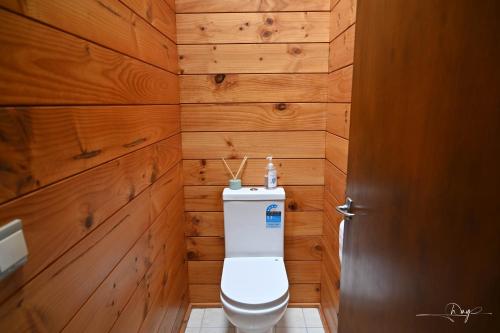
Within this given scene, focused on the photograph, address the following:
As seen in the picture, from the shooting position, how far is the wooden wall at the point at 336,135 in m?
1.34

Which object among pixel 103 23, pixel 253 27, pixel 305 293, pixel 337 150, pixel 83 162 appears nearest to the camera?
pixel 83 162

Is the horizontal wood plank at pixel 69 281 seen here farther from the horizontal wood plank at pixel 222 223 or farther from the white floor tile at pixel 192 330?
the white floor tile at pixel 192 330

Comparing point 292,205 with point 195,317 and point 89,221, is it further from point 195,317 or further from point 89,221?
point 89,221

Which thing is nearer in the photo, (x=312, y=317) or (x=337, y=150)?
(x=337, y=150)

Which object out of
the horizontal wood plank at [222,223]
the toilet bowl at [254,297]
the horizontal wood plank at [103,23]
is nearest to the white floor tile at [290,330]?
the toilet bowl at [254,297]

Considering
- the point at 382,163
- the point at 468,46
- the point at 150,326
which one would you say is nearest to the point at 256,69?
the point at 382,163

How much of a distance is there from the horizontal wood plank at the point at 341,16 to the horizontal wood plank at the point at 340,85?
0.20 m

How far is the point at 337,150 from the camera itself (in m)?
1.52

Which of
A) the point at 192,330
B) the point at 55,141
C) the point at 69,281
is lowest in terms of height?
the point at 192,330

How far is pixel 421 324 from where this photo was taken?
0.65m

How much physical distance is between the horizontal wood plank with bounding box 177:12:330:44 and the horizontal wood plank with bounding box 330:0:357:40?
0.08 metres

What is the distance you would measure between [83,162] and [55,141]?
11 centimetres

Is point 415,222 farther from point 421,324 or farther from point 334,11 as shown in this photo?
point 334,11

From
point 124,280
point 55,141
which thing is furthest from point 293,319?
point 55,141
